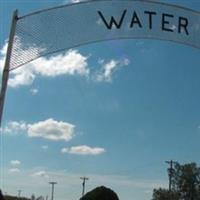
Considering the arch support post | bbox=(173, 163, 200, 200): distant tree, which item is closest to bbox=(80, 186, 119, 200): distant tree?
the arch support post

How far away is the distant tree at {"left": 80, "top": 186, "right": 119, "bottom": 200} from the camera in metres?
30.9

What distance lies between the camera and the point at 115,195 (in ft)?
103

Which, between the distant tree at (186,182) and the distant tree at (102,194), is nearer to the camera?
the distant tree at (102,194)

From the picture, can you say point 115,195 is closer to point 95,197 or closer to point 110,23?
point 95,197

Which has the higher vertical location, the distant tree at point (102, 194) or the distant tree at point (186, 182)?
the distant tree at point (186, 182)

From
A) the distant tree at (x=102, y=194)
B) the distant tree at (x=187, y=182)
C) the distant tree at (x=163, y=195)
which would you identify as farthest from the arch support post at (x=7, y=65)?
the distant tree at (x=187, y=182)

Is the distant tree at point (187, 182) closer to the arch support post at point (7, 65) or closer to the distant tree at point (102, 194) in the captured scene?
the distant tree at point (102, 194)

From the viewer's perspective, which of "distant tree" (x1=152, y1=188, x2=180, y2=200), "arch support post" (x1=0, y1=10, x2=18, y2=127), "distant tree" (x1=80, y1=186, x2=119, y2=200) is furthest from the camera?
"distant tree" (x1=152, y1=188, x2=180, y2=200)

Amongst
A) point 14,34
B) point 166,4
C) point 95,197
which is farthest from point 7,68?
point 95,197

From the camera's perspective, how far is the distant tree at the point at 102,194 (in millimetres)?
30906

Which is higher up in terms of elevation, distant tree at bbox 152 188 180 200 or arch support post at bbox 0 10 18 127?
distant tree at bbox 152 188 180 200

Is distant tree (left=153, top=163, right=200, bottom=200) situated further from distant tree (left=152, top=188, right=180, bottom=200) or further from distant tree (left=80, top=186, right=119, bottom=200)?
distant tree (left=80, top=186, right=119, bottom=200)

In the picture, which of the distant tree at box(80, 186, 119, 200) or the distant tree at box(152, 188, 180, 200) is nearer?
the distant tree at box(80, 186, 119, 200)

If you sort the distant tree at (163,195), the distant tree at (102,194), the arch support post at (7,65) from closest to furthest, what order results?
1. the arch support post at (7,65)
2. the distant tree at (102,194)
3. the distant tree at (163,195)
